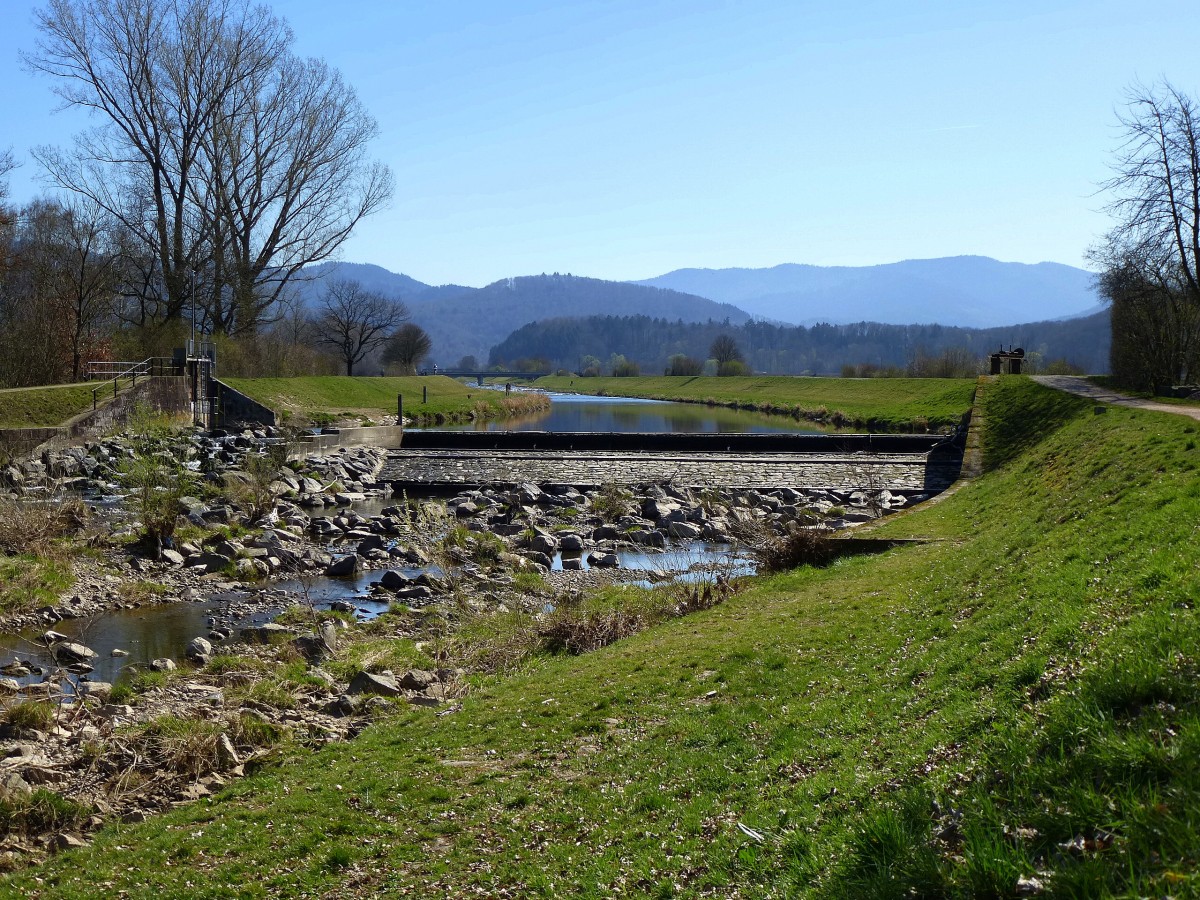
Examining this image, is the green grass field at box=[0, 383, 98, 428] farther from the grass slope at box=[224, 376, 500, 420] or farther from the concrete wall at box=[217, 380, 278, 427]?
the grass slope at box=[224, 376, 500, 420]

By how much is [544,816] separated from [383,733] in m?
3.23

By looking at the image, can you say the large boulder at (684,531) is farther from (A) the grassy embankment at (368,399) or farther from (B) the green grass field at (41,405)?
(A) the grassy embankment at (368,399)

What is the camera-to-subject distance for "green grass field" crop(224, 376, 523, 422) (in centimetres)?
4747

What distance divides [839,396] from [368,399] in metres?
33.7

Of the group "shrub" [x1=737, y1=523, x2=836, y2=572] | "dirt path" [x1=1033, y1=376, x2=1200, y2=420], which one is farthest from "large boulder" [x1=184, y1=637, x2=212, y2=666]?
"dirt path" [x1=1033, y1=376, x2=1200, y2=420]

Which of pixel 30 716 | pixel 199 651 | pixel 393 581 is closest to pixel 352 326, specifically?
pixel 393 581

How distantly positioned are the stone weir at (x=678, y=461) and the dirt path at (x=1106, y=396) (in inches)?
174

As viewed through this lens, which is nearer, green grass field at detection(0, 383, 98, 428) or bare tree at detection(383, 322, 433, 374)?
green grass field at detection(0, 383, 98, 428)

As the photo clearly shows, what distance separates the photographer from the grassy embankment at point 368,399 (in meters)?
47.4

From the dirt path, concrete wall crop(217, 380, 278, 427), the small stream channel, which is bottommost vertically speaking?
the small stream channel

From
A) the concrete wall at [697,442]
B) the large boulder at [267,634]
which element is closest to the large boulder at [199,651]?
the large boulder at [267,634]

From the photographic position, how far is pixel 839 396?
228 feet

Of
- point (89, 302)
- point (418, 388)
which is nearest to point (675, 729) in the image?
point (89, 302)

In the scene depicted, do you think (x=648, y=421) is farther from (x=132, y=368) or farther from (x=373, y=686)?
(x=373, y=686)
